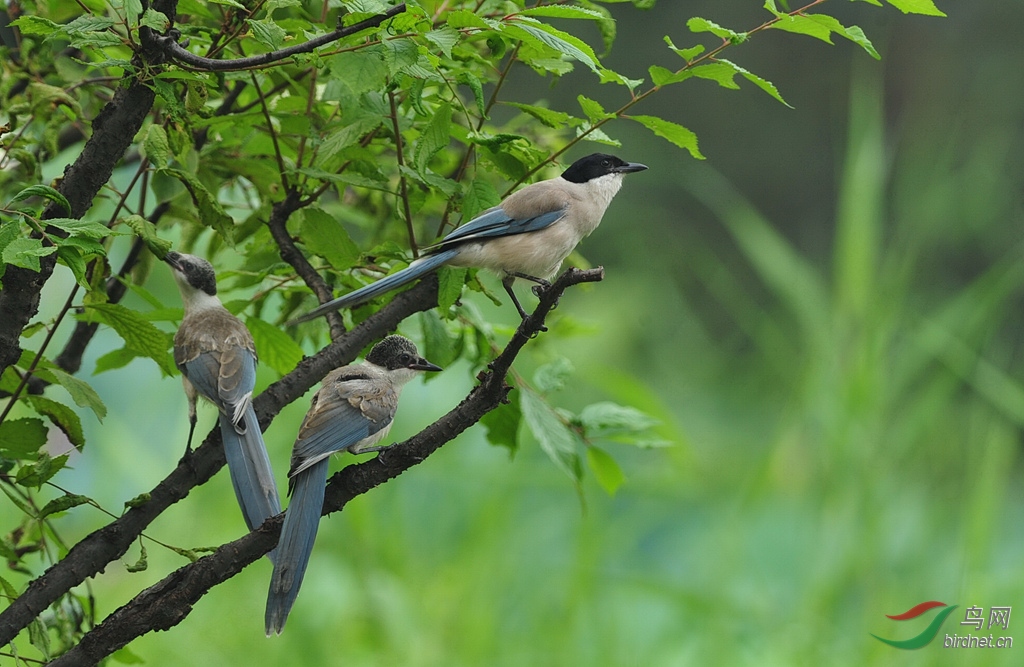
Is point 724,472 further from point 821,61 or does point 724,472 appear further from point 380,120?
point 380,120

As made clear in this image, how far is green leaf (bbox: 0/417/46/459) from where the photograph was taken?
1.21 meters

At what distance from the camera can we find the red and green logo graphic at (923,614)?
263 centimetres

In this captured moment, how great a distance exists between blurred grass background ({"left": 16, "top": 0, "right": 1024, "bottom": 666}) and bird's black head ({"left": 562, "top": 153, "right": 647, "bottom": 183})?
1.05 feet

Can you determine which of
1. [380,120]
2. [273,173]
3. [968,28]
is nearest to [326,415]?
[380,120]

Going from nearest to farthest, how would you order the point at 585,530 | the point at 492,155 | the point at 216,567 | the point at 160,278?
1. the point at 216,567
2. the point at 492,155
3. the point at 585,530
4. the point at 160,278

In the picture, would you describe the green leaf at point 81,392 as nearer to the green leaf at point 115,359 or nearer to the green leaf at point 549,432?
the green leaf at point 115,359

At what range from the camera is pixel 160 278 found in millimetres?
3730

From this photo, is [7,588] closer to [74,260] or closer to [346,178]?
[74,260]

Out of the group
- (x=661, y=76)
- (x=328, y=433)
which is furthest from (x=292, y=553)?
(x=661, y=76)

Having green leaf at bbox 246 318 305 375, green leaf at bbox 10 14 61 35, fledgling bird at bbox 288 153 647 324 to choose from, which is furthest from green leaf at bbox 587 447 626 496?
green leaf at bbox 10 14 61 35

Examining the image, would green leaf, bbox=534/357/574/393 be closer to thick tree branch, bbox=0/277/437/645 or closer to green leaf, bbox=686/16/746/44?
thick tree branch, bbox=0/277/437/645

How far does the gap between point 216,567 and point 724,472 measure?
10.1 feet

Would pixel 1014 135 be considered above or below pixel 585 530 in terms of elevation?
above


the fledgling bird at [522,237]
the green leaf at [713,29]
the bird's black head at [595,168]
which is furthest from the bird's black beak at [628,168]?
the green leaf at [713,29]
